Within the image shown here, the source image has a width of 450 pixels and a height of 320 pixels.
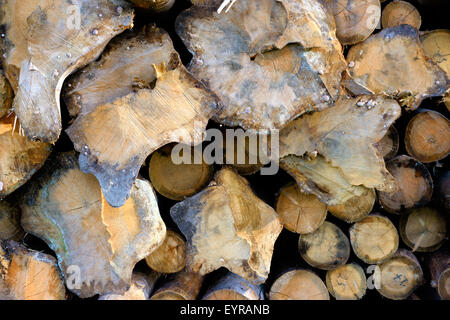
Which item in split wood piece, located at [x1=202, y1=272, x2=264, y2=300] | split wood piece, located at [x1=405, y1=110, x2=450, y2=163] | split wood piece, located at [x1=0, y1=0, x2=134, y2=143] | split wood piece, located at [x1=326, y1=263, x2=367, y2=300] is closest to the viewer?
split wood piece, located at [x1=0, y1=0, x2=134, y2=143]

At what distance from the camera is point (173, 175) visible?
2.47m

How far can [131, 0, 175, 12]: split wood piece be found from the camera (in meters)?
2.06

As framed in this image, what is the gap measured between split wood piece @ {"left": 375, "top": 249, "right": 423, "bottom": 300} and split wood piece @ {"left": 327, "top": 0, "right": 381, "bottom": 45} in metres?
1.58

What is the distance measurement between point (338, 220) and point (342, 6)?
1.46 metres

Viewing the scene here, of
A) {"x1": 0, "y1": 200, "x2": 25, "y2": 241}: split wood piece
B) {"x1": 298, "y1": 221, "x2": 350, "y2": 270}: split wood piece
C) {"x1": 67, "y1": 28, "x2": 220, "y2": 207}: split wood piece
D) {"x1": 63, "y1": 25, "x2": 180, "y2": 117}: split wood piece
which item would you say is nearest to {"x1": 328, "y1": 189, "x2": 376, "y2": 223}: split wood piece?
{"x1": 298, "y1": 221, "x2": 350, "y2": 270}: split wood piece

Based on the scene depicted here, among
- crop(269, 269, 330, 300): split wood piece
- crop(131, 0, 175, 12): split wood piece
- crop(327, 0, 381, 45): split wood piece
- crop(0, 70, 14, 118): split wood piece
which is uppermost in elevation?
crop(131, 0, 175, 12): split wood piece

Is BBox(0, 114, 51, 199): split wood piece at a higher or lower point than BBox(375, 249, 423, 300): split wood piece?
higher

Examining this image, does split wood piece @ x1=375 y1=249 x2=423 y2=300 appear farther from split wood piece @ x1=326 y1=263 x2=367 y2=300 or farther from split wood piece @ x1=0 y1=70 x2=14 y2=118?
split wood piece @ x1=0 y1=70 x2=14 y2=118

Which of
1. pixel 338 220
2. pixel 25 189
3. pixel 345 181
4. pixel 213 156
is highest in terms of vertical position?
pixel 25 189

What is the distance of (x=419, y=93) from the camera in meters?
2.55

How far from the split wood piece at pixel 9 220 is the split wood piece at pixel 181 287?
3.24 feet

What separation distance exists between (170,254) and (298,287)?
92 centimetres

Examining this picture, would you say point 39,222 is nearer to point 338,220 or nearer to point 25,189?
point 25,189
